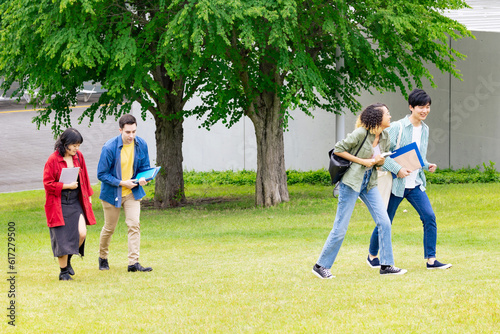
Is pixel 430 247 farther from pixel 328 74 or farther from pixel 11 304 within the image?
pixel 328 74

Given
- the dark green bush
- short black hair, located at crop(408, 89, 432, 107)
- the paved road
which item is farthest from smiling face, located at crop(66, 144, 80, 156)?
the paved road

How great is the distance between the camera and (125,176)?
8.52 meters

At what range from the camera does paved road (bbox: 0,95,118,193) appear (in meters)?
28.3

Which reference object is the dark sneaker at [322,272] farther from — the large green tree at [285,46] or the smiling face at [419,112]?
the large green tree at [285,46]

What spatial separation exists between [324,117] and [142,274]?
59.6ft

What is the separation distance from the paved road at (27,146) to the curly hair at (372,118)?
65.2ft

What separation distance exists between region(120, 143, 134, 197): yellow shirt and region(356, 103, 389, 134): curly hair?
2.55 meters

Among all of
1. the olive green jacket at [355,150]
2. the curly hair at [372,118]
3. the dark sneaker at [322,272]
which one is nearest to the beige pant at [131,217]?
the dark sneaker at [322,272]

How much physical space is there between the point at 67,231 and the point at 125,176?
2.79 feet

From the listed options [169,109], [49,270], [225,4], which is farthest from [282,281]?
[169,109]

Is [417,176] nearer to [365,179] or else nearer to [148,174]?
[365,179]

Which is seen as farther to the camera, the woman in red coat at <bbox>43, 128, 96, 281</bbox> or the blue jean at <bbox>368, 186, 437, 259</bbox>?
the woman in red coat at <bbox>43, 128, 96, 281</bbox>

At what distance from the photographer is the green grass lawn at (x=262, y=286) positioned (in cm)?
598

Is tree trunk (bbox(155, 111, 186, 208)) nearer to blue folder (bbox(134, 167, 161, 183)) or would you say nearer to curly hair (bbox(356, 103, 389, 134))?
blue folder (bbox(134, 167, 161, 183))
